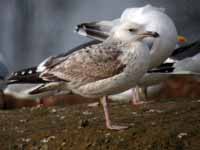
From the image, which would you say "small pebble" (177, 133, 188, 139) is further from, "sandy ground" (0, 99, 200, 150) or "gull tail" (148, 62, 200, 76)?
"gull tail" (148, 62, 200, 76)

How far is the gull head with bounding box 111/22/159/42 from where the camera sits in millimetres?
4773

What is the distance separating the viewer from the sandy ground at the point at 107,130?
453 cm

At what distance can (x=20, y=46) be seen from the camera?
1088cm

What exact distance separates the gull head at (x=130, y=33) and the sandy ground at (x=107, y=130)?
21.7 inches

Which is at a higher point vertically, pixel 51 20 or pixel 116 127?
pixel 51 20

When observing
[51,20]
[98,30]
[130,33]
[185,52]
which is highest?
[51,20]

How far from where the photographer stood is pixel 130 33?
4.82 m

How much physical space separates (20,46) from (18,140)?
241 inches

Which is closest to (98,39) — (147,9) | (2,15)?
(147,9)

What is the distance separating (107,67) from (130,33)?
0.91 ft

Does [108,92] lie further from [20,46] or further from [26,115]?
[20,46]

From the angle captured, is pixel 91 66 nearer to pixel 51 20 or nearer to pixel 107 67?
pixel 107 67

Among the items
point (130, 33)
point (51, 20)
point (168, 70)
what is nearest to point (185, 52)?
point (168, 70)

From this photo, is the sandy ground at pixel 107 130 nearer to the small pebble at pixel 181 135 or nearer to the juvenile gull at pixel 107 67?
the small pebble at pixel 181 135
